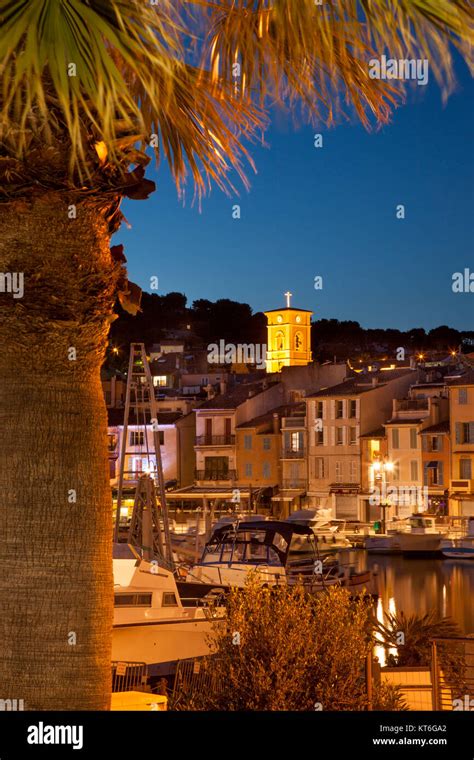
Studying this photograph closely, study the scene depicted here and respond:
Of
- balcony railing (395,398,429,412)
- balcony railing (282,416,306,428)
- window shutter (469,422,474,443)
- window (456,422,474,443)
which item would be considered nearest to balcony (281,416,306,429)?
balcony railing (282,416,306,428)

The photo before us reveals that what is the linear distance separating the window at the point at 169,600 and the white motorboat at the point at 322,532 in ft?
124

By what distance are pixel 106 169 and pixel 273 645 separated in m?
3.99

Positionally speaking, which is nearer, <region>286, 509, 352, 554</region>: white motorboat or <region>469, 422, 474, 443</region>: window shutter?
<region>286, 509, 352, 554</region>: white motorboat

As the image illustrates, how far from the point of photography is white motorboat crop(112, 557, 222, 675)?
20094mm

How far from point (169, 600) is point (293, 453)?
183 feet

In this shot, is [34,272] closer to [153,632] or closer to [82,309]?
[82,309]

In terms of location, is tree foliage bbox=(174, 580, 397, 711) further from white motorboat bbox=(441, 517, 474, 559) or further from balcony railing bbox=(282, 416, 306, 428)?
balcony railing bbox=(282, 416, 306, 428)

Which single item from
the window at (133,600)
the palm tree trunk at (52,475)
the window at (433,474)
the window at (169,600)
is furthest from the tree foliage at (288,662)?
the window at (433,474)

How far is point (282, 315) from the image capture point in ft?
370

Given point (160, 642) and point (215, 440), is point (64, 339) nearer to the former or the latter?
point (160, 642)

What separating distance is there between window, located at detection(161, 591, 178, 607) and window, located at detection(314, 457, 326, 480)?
53806 mm

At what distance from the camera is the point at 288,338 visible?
111m

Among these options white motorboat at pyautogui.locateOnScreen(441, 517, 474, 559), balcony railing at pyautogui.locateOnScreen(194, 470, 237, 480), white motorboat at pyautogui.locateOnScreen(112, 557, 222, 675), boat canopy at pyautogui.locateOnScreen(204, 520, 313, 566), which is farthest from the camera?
balcony railing at pyautogui.locateOnScreen(194, 470, 237, 480)

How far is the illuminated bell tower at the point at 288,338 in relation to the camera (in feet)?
365
